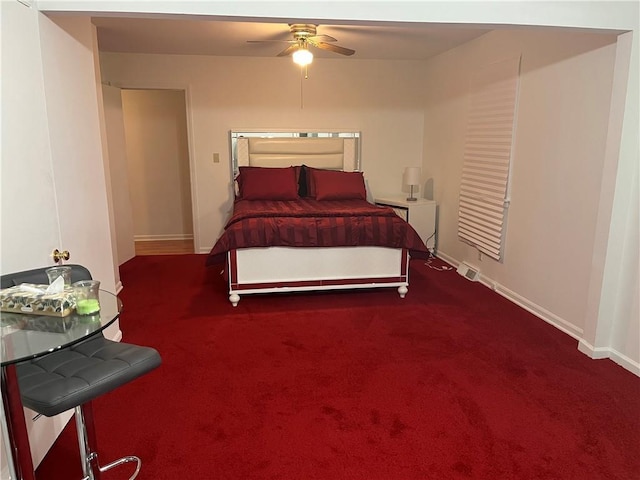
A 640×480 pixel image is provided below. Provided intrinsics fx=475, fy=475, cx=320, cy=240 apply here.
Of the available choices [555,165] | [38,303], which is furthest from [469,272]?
[38,303]

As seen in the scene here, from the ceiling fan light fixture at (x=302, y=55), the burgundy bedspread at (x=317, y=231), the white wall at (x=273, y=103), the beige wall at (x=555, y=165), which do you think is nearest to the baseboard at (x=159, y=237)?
the white wall at (x=273, y=103)

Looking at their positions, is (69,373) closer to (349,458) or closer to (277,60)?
(349,458)

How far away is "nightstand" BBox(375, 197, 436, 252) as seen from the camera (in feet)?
17.8

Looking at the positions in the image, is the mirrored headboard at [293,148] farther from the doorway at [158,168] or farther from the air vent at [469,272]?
the air vent at [469,272]

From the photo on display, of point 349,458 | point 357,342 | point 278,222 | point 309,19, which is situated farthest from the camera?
point 278,222

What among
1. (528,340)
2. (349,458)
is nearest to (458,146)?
(528,340)

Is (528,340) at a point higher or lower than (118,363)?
lower

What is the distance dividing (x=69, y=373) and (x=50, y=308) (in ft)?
0.89

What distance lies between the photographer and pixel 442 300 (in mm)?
4109

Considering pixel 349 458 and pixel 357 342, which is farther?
pixel 357 342

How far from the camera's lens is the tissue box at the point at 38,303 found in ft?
5.03

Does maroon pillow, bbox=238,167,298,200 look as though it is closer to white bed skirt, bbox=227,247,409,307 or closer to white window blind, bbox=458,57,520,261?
white bed skirt, bbox=227,247,409,307

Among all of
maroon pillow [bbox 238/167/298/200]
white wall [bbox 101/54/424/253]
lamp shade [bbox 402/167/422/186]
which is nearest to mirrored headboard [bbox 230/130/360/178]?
white wall [bbox 101/54/424/253]

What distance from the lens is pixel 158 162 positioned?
20.8ft
